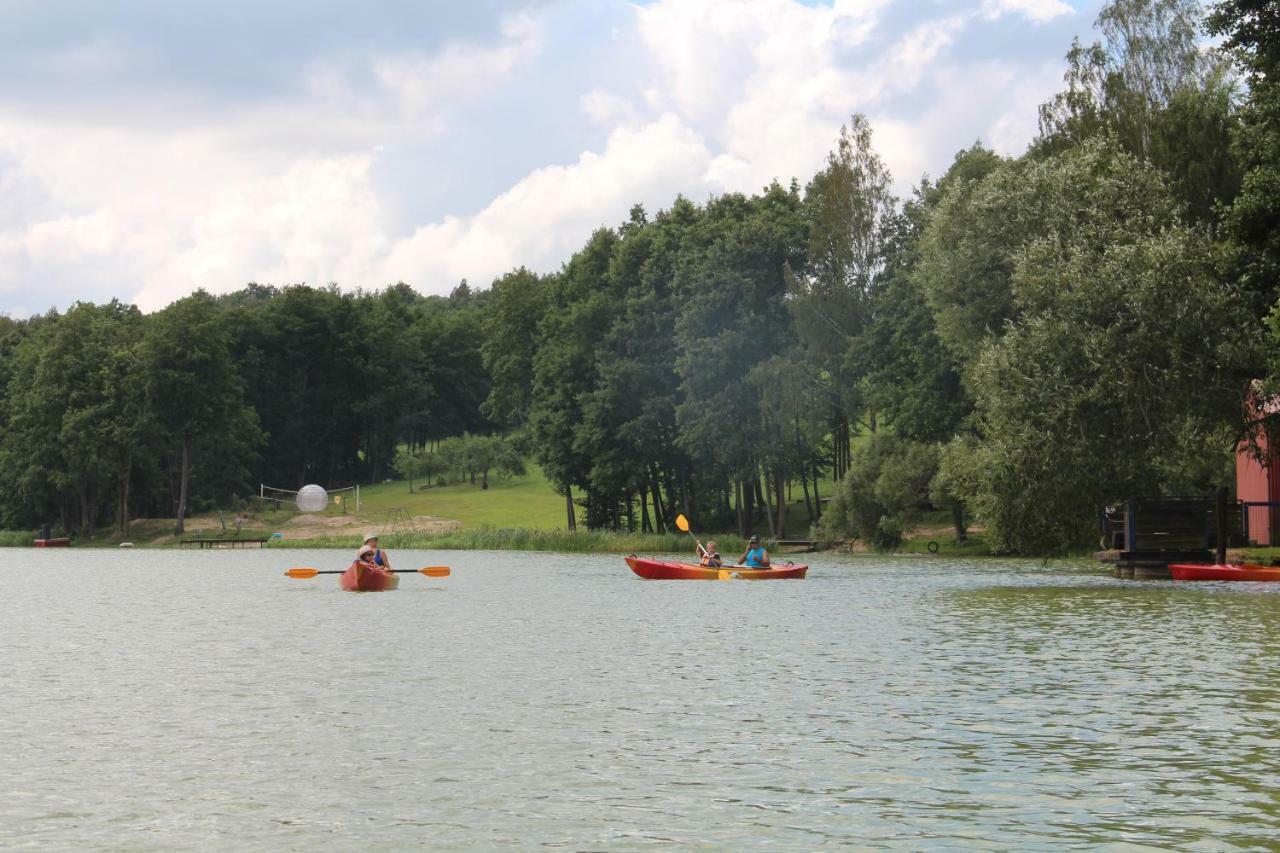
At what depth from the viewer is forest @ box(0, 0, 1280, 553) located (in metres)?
39.8

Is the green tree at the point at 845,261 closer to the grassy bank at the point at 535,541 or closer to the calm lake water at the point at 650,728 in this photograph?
the grassy bank at the point at 535,541

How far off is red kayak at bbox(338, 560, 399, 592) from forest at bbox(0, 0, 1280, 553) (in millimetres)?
18893

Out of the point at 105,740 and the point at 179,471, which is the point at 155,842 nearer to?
the point at 105,740

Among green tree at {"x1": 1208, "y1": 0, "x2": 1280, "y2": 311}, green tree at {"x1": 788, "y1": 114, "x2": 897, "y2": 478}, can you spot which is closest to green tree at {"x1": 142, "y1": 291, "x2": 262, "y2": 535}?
green tree at {"x1": 788, "y1": 114, "x2": 897, "y2": 478}

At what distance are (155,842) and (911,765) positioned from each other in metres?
7.41

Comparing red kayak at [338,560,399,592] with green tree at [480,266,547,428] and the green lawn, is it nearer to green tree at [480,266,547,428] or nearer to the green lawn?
the green lawn

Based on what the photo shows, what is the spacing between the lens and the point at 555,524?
309ft

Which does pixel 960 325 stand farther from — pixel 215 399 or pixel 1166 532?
pixel 215 399

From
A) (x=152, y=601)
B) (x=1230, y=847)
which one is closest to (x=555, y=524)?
(x=152, y=601)

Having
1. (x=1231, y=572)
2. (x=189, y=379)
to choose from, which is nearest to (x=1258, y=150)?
(x=1231, y=572)

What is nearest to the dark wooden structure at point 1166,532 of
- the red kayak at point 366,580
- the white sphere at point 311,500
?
the red kayak at point 366,580

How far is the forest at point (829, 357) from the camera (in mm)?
39750

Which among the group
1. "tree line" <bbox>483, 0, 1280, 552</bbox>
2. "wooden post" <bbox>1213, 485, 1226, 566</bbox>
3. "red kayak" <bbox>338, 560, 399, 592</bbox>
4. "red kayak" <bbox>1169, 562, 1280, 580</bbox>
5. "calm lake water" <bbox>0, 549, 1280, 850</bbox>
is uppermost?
"tree line" <bbox>483, 0, 1280, 552</bbox>

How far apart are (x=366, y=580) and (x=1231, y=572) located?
26.4 metres
